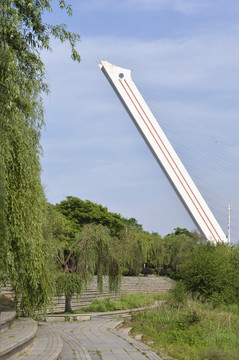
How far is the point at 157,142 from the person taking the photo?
34.5 m

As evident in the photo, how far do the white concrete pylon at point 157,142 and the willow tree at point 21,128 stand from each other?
2532cm

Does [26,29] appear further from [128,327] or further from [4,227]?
[128,327]

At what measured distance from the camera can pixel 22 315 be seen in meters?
12.5

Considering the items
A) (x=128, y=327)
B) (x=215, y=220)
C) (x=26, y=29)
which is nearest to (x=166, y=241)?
(x=215, y=220)

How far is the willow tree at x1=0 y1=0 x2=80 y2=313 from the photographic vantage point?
7.62 meters

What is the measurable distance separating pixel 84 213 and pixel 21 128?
4592 cm

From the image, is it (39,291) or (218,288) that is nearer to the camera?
(39,291)

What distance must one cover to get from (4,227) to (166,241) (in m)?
52.3

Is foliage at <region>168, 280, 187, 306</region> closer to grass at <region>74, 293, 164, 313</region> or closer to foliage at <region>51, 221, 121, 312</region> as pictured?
grass at <region>74, 293, 164, 313</region>

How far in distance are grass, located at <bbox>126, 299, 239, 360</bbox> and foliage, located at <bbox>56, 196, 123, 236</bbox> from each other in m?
37.4

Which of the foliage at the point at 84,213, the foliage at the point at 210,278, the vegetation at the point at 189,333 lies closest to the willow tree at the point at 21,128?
the vegetation at the point at 189,333

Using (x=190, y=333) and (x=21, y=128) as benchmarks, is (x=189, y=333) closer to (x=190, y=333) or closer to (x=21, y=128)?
(x=190, y=333)

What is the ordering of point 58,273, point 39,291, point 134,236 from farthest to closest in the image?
point 134,236 < point 58,273 < point 39,291

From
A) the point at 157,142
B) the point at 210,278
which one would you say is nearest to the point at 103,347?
the point at 210,278
